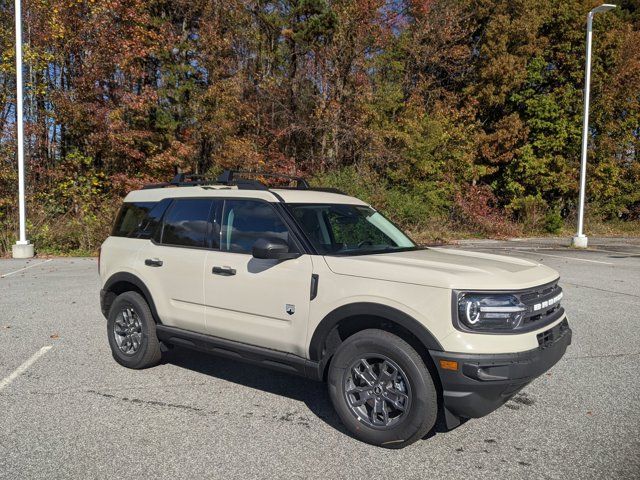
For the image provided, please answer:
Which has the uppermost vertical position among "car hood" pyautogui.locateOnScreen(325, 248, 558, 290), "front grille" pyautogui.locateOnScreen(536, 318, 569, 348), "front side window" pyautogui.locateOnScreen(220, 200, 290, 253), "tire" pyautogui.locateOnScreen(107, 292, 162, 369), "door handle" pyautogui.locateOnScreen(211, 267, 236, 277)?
"front side window" pyautogui.locateOnScreen(220, 200, 290, 253)

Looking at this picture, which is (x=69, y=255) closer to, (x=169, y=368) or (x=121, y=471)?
(x=169, y=368)

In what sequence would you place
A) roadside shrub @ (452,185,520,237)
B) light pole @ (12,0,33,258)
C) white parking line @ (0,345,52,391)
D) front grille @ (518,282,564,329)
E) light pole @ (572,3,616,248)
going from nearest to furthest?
front grille @ (518,282,564,329)
white parking line @ (0,345,52,391)
light pole @ (12,0,33,258)
light pole @ (572,3,616,248)
roadside shrub @ (452,185,520,237)

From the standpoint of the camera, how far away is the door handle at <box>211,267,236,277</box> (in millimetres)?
4352

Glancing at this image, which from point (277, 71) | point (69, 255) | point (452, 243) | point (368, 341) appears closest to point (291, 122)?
point (277, 71)

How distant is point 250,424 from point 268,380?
3.42ft

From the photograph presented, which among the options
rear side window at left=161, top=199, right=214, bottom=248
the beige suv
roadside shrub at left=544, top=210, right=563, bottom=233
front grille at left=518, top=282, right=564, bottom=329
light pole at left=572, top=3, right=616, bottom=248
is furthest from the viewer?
roadside shrub at left=544, top=210, right=563, bottom=233

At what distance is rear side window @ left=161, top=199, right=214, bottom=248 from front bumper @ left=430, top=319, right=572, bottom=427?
2390 millimetres

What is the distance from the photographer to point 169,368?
17.7ft

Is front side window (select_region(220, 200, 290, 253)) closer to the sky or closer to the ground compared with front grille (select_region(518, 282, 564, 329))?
closer to the sky

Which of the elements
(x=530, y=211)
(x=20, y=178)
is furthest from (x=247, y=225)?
(x=530, y=211)

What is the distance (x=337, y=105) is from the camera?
22.1m

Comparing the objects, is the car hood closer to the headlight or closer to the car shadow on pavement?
the headlight

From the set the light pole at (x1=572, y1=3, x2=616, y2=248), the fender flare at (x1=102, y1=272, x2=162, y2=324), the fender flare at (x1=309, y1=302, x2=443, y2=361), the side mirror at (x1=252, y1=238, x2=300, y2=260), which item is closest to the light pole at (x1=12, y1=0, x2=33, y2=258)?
the fender flare at (x1=102, y1=272, x2=162, y2=324)

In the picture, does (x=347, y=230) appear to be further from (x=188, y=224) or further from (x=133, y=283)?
(x=133, y=283)
